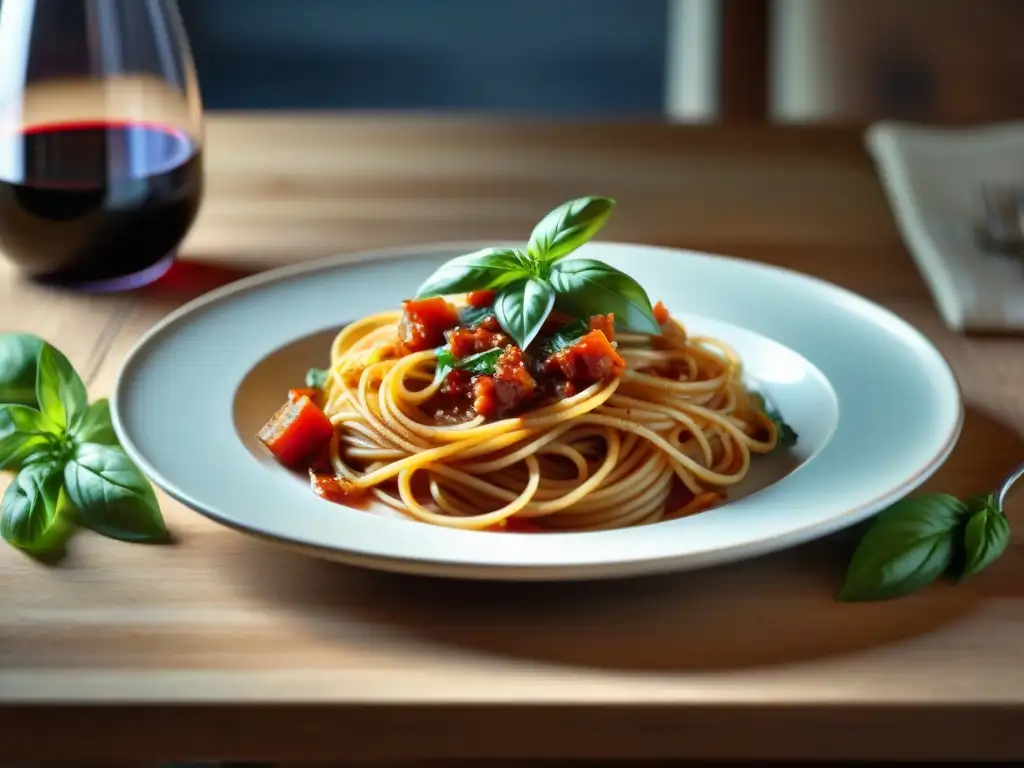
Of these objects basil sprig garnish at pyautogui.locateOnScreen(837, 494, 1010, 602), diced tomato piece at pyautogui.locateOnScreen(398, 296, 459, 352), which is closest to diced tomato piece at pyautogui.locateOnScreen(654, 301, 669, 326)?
diced tomato piece at pyautogui.locateOnScreen(398, 296, 459, 352)

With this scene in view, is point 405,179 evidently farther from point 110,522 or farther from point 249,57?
point 249,57

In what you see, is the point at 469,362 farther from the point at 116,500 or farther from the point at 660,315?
the point at 116,500

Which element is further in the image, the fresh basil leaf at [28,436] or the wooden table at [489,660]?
the fresh basil leaf at [28,436]

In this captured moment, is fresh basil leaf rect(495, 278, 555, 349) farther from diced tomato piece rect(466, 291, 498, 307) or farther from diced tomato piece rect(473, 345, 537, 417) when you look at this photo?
diced tomato piece rect(466, 291, 498, 307)

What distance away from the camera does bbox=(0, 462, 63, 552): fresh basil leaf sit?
5.26ft

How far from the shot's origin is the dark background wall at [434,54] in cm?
754

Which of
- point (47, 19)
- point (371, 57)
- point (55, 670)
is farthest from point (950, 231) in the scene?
point (371, 57)

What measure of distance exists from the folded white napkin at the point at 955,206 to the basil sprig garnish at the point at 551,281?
0.82 metres

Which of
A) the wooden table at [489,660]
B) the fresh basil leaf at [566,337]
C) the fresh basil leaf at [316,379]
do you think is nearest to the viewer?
the wooden table at [489,660]

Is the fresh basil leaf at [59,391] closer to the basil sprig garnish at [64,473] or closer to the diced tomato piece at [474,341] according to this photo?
the basil sprig garnish at [64,473]

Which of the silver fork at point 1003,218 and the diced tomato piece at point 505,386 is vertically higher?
the diced tomato piece at point 505,386

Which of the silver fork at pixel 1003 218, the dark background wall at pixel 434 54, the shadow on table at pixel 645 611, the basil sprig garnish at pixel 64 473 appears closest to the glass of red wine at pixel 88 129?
the basil sprig garnish at pixel 64 473

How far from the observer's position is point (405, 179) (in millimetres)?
3059

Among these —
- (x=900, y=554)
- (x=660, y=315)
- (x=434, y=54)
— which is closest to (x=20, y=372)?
(x=660, y=315)
